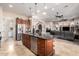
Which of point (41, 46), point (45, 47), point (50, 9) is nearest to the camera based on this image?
point (50, 9)

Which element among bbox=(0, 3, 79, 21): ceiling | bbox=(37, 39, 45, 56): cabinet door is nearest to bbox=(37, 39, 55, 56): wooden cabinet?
bbox=(37, 39, 45, 56): cabinet door

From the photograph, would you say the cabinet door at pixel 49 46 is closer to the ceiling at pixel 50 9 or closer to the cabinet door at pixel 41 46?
the cabinet door at pixel 41 46

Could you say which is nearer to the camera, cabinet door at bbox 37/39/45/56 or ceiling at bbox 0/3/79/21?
ceiling at bbox 0/3/79/21

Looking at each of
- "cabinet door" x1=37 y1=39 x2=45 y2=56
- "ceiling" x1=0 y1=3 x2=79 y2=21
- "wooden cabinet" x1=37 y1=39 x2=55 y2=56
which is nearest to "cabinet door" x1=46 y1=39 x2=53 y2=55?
"wooden cabinet" x1=37 y1=39 x2=55 y2=56

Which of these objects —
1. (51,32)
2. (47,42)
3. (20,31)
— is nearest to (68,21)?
(51,32)

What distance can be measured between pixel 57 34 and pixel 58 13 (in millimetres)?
751

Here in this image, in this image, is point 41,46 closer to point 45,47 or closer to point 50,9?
point 45,47

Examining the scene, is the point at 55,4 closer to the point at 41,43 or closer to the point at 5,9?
the point at 41,43

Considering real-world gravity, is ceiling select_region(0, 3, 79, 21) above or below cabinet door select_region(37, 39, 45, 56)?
above

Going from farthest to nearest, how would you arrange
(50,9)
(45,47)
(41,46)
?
(41,46), (45,47), (50,9)

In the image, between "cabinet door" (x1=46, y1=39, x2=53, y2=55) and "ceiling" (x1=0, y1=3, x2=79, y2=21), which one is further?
"cabinet door" (x1=46, y1=39, x2=53, y2=55)

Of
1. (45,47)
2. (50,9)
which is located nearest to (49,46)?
(45,47)

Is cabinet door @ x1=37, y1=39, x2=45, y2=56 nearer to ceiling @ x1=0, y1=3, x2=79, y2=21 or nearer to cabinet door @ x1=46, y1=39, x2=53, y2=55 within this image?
cabinet door @ x1=46, y1=39, x2=53, y2=55

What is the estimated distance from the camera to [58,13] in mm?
4383
